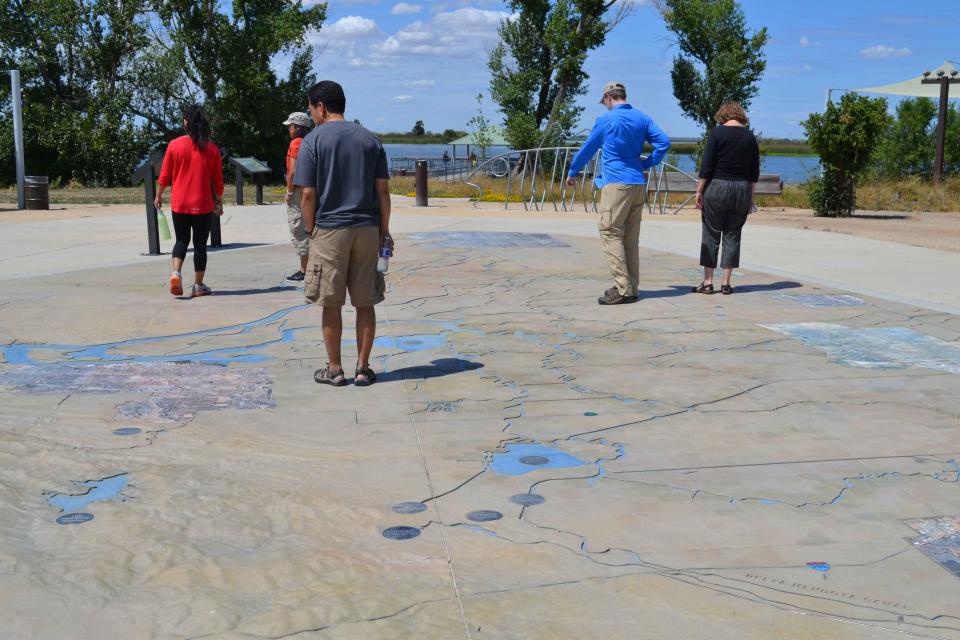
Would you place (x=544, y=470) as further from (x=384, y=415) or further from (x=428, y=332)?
(x=428, y=332)

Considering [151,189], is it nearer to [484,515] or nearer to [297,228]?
[297,228]

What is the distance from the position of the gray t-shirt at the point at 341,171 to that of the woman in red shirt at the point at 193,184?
354cm

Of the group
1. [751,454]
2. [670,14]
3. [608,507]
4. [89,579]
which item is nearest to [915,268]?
[751,454]

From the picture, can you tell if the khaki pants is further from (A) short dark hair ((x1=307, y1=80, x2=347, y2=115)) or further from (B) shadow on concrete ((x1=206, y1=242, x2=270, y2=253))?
(B) shadow on concrete ((x1=206, y1=242, x2=270, y2=253))

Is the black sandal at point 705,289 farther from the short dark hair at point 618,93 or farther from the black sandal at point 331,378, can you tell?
the black sandal at point 331,378

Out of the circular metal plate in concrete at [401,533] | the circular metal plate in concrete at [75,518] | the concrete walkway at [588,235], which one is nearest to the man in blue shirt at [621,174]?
the concrete walkway at [588,235]

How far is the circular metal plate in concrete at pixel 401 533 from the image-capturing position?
3.65 meters

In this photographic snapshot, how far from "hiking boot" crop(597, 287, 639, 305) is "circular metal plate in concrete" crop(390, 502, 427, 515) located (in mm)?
4809

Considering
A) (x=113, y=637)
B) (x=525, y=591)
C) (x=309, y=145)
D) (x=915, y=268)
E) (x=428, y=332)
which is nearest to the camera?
(x=113, y=637)

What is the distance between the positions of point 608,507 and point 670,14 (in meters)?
35.7

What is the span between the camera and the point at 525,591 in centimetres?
322

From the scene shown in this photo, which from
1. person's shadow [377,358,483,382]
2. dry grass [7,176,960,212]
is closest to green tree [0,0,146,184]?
dry grass [7,176,960,212]

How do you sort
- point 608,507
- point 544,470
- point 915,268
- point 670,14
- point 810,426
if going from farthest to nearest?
point 670,14, point 915,268, point 810,426, point 544,470, point 608,507

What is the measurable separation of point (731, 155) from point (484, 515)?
19.4ft
